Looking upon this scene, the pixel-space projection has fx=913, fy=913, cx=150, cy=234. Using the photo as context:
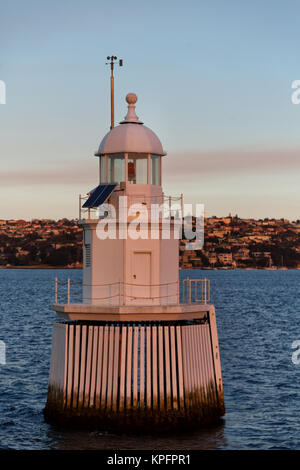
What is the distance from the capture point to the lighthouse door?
87.8 ft

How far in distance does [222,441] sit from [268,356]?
77.0ft

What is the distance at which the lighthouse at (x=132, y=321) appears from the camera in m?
25.4

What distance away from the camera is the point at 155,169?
28.1 m

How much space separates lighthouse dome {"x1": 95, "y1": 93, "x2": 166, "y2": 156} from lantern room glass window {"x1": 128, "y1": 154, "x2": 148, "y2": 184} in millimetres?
340

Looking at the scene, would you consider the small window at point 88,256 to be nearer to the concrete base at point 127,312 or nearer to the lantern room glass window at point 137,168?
the concrete base at point 127,312

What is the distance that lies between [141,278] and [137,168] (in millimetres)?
3408

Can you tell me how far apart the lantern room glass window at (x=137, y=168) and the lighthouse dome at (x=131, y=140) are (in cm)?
34

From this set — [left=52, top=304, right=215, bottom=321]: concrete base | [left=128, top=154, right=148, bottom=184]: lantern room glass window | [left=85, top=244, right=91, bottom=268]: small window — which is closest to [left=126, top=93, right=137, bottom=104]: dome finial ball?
[left=128, top=154, right=148, bottom=184]: lantern room glass window

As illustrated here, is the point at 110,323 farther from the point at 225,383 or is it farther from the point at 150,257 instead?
the point at 225,383

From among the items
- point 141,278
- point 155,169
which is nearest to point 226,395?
point 141,278

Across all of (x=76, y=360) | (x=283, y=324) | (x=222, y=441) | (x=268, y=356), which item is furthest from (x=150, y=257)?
(x=283, y=324)

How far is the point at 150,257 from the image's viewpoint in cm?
2706
